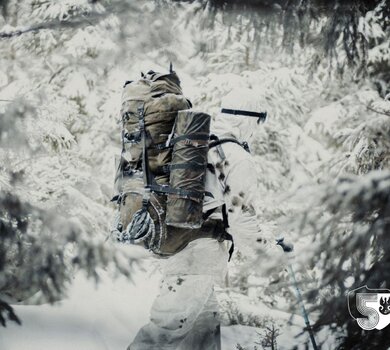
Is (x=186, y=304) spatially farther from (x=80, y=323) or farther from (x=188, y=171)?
(x=80, y=323)

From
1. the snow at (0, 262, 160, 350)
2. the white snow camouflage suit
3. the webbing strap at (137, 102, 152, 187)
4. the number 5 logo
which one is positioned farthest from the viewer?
the snow at (0, 262, 160, 350)

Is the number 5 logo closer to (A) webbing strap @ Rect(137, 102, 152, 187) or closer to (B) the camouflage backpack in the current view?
(B) the camouflage backpack

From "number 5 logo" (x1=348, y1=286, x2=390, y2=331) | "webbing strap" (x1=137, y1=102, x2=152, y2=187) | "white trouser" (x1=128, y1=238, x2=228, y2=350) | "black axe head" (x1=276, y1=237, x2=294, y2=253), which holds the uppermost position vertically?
"webbing strap" (x1=137, y1=102, x2=152, y2=187)

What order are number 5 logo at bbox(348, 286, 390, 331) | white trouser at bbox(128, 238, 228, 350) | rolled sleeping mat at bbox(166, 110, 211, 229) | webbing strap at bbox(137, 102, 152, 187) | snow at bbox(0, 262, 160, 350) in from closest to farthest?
1. number 5 logo at bbox(348, 286, 390, 331)
2. rolled sleeping mat at bbox(166, 110, 211, 229)
3. webbing strap at bbox(137, 102, 152, 187)
4. white trouser at bbox(128, 238, 228, 350)
5. snow at bbox(0, 262, 160, 350)

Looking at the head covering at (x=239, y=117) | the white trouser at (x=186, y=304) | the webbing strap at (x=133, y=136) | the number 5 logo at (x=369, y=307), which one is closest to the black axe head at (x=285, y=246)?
the white trouser at (x=186, y=304)

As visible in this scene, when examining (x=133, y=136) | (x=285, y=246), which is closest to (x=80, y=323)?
(x=285, y=246)

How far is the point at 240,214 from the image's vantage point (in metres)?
3.49

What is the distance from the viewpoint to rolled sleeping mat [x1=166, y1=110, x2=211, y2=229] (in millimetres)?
3166

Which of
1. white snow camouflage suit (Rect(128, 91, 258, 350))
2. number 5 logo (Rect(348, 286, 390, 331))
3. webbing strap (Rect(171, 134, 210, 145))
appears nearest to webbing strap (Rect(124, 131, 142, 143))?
webbing strap (Rect(171, 134, 210, 145))

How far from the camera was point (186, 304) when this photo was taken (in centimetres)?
352

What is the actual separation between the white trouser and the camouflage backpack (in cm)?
15

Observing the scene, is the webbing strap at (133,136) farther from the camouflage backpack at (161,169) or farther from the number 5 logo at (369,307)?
the number 5 logo at (369,307)

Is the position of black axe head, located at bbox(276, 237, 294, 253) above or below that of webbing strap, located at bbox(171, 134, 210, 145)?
below

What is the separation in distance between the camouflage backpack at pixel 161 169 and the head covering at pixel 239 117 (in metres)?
0.32
